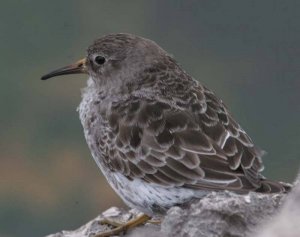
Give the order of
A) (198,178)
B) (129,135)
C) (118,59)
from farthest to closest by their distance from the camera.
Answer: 1. (118,59)
2. (129,135)
3. (198,178)

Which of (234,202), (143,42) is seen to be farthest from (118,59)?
(234,202)

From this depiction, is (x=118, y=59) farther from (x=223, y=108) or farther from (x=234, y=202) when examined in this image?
(x=234, y=202)

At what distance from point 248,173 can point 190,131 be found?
54 centimetres

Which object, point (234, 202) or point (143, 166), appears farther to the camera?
point (143, 166)

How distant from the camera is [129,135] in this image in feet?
22.0

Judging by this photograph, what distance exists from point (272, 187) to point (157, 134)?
954 millimetres

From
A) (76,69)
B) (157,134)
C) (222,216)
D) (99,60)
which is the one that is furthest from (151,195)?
(76,69)

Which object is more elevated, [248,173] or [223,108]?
[223,108]

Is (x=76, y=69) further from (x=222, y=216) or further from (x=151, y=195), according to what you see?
(x=222, y=216)

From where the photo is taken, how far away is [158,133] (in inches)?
258

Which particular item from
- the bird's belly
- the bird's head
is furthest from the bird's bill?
the bird's belly

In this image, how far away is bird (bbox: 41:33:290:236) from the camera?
6320mm

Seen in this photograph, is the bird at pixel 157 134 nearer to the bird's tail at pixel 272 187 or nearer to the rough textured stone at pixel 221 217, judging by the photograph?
the bird's tail at pixel 272 187

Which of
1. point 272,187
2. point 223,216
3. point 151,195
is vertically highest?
point 151,195
